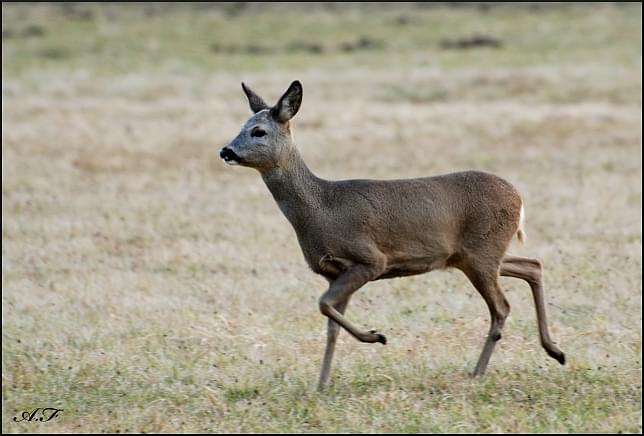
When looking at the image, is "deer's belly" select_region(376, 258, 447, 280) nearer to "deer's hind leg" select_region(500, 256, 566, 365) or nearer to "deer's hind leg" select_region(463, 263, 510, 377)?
"deer's hind leg" select_region(463, 263, 510, 377)

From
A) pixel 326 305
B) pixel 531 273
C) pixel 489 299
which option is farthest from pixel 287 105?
pixel 531 273

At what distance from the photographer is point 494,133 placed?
68.8 ft

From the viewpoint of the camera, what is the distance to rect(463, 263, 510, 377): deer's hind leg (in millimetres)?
7652

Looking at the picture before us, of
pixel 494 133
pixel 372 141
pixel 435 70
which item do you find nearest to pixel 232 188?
pixel 372 141

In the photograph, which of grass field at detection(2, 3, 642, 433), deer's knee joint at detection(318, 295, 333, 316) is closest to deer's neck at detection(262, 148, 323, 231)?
deer's knee joint at detection(318, 295, 333, 316)

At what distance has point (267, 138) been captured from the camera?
7.27m

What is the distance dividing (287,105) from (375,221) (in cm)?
94

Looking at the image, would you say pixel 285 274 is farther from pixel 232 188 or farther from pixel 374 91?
pixel 374 91

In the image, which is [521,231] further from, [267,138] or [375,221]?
[267,138]

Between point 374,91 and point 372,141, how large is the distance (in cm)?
730

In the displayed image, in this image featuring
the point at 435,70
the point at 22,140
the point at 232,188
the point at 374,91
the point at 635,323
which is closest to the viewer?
the point at 635,323

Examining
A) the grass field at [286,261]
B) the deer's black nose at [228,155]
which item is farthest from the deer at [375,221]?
the grass field at [286,261]

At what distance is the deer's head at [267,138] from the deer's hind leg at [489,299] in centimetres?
152

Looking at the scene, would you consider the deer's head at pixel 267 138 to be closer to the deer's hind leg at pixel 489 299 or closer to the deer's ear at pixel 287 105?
the deer's ear at pixel 287 105
